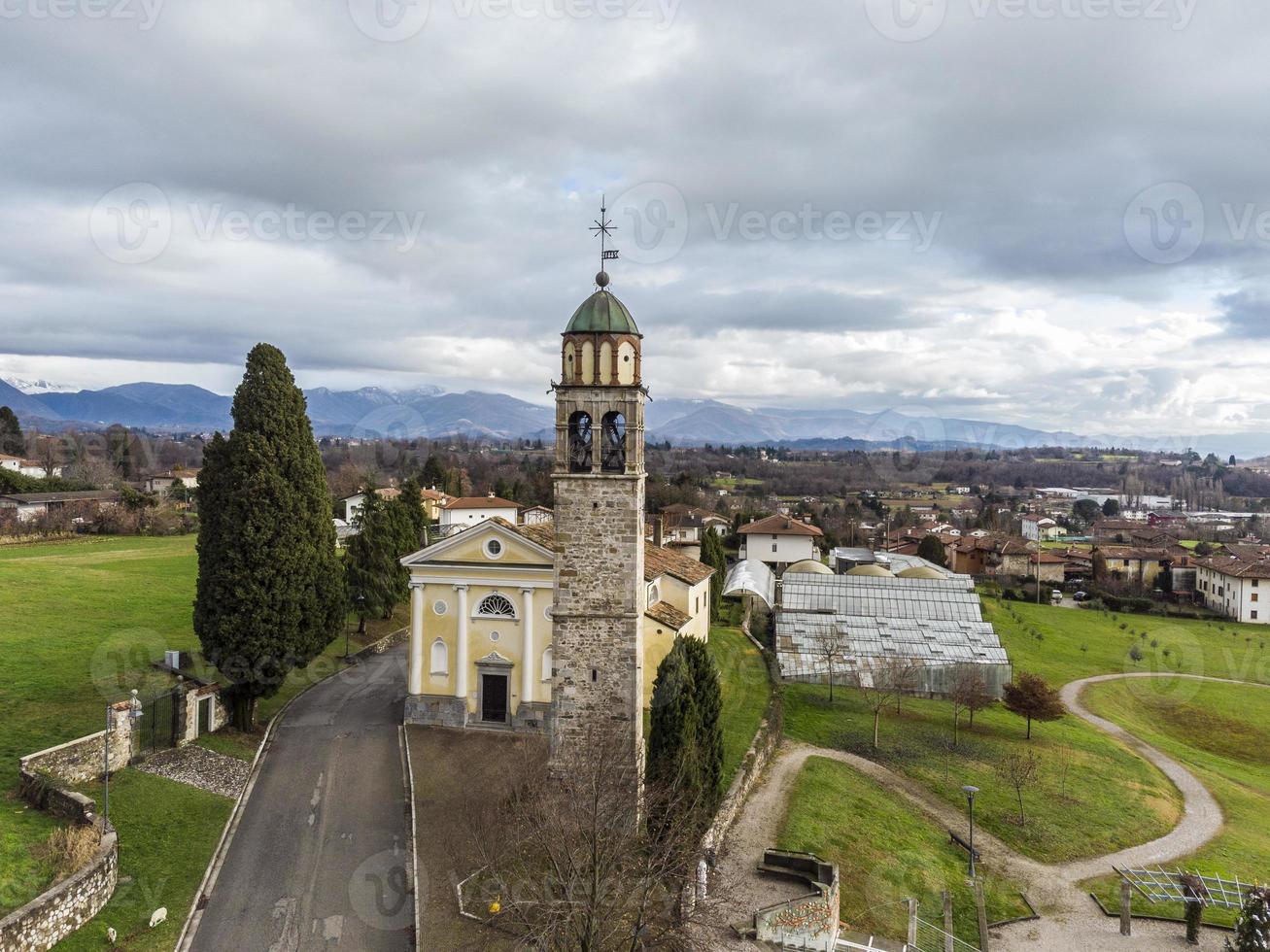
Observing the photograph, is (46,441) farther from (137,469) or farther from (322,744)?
(322,744)

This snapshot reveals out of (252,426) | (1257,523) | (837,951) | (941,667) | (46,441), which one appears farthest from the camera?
(1257,523)

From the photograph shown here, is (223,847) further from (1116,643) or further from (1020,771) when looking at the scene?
(1116,643)

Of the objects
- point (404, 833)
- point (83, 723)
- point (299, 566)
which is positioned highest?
point (299, 566)

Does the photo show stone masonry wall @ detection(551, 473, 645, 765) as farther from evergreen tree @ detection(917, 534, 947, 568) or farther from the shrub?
evergreen tree @ detection(917, 534, 947, 568)

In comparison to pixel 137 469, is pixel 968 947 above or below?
below

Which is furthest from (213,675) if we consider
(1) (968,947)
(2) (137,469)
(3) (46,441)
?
(3) (46,441)

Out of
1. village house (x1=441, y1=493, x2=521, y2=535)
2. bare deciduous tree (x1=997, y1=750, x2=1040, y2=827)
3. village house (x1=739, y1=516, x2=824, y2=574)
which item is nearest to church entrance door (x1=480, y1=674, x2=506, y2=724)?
bare deciduous tree (x1=997, y1=750, x2=1040, y2=827)
